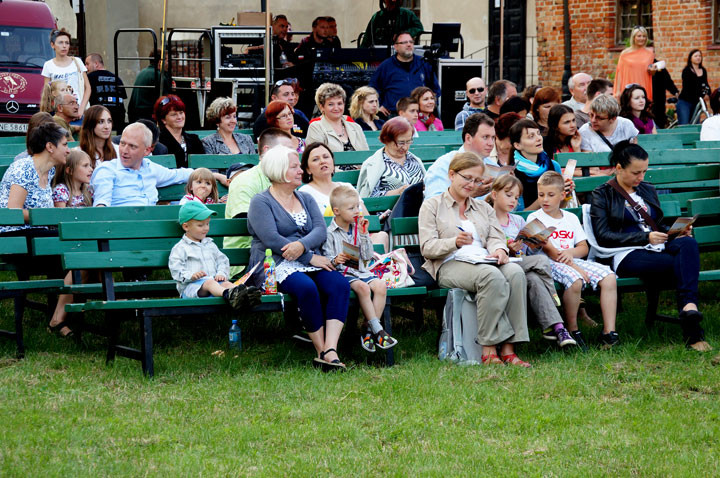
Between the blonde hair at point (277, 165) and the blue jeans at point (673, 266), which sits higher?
the blonde hair at point (277, 165)

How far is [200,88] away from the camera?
18.2 m

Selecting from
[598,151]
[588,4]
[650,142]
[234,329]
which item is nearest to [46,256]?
[234,329]

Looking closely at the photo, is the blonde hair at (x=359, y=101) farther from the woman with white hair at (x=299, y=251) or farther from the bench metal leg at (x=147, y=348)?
the bench metal leg at (x=147, y=348)

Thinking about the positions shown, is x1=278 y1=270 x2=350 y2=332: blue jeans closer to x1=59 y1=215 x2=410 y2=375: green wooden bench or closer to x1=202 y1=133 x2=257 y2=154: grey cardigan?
x1=59 y1=215 x2=410 y2=375: green wooden bench

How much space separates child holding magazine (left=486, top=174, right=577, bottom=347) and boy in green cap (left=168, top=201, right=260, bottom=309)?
1973mm

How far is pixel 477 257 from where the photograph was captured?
7.33 metres

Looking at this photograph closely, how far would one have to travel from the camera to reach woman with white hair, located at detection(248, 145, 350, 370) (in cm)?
693

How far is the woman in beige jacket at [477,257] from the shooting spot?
23.4ft

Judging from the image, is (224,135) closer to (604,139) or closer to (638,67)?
(604,139)

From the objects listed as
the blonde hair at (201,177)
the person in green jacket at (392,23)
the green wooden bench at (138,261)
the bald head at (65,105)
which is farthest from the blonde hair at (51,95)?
the person in green jacket at (392,23)

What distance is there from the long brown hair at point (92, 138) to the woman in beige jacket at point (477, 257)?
2.82 metres

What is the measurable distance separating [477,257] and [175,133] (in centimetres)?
368

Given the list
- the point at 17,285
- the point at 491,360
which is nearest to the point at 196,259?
the point at 17,285

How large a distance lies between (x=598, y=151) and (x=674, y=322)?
2.95 metres
